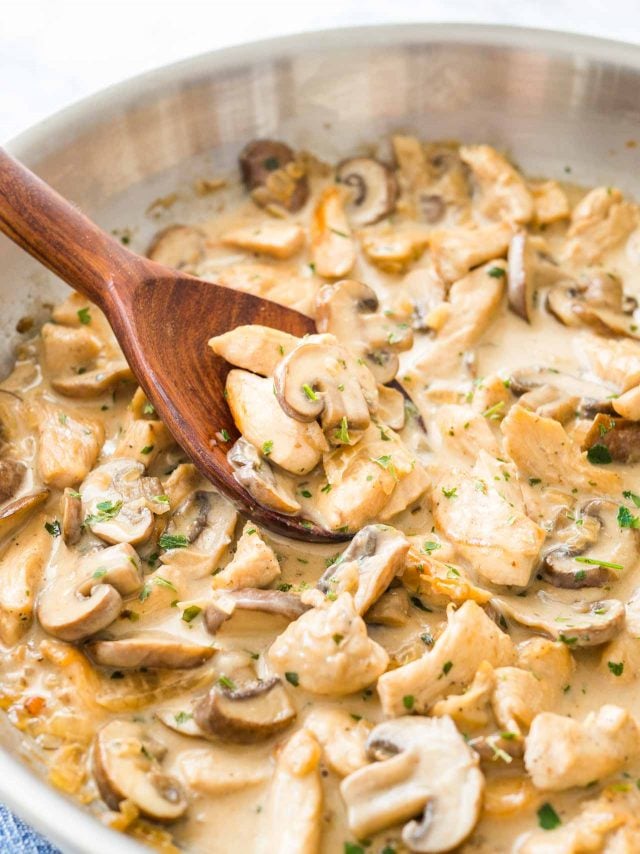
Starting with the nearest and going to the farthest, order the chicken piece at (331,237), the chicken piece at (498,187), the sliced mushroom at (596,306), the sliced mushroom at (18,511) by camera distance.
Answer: the sliced mushroom at (18,511) → the sliced mushroom at (596,306) → the chicken piece at (331,237) → the chicken piece at (498,187)

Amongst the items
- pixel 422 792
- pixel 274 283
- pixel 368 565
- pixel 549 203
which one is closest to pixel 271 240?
pixel 274 283

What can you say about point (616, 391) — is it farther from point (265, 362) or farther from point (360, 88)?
point (360, 88)

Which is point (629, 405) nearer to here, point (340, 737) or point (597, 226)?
point (597, 226)

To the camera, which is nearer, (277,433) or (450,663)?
(450,663)

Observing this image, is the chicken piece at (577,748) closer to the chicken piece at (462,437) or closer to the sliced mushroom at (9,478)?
the chicken piece at (462,437)

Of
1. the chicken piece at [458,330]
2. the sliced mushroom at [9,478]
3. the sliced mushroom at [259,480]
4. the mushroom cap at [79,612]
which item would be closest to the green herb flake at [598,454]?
the chicken piece at [458,330]

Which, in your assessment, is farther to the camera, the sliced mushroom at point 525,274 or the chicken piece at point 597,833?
the sliced mushroom at point 525,274

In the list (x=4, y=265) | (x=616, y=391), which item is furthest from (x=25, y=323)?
(x=616, y=391)
